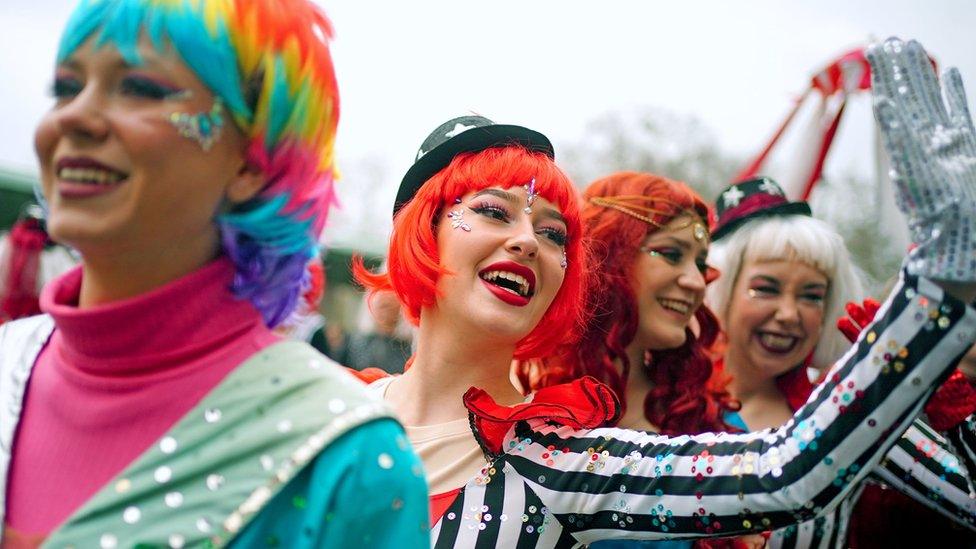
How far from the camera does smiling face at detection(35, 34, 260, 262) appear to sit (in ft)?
4.23

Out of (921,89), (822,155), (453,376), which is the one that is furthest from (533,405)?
(822,155)

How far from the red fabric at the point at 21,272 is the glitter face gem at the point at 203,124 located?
11.9 feet

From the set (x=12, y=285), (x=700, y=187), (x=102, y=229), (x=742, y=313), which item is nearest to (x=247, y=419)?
(x=102, y=229)

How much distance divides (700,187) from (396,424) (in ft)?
97.8

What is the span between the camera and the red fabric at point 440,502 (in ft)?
7.05

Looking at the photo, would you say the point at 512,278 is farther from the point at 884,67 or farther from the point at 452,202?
the point at 884,67

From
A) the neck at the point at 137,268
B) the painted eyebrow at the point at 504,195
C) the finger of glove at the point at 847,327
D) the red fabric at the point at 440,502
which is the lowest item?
the red fabric at the point at 440,502

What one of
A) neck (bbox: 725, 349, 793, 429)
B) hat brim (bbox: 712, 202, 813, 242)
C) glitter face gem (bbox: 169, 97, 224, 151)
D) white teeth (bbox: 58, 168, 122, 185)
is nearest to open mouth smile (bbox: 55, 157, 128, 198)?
white teeth (bbox: 58, 168, 122, 185)

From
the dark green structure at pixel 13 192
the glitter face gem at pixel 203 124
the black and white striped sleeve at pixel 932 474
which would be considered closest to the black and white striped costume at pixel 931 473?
the black and white striped sleeve at pixel 932 474

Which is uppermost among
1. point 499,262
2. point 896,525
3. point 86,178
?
point 86,178

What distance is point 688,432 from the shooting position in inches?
123

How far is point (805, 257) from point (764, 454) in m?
1.99

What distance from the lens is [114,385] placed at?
4.30 feet

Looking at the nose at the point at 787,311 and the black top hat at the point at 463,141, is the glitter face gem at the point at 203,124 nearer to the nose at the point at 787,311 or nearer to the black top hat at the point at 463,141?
the black top hat at the point at 463,141
